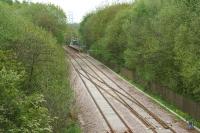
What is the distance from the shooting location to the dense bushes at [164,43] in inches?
1227

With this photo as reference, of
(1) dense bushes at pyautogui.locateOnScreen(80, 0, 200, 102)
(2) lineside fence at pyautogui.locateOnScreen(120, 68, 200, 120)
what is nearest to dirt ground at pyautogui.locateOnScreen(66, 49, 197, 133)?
(2) lineside fence at pyautogui.locateOnScreen(120, 68, 200, 120)

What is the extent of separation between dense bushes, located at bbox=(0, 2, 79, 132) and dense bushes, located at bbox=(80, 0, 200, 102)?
29.4ft

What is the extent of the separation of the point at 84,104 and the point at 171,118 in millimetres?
7656

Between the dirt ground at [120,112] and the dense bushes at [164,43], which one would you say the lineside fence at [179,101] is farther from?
the dirt ground at [120,112]

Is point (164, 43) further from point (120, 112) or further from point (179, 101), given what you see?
point (120, 112)

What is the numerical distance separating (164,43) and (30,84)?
16.9 metres

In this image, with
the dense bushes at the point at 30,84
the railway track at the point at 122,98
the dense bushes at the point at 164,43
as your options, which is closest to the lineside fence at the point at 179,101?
A: the dense bushes at the point at 164,43

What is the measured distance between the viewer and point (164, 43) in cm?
3800

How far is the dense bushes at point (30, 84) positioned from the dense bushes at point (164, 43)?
29.4 feet

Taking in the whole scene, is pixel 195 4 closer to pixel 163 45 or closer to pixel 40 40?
pixel 163 45

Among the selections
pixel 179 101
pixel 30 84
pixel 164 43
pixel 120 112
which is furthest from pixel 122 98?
pixel 30 84

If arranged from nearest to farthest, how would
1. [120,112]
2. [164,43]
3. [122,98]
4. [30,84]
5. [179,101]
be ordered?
[30,84], [120,112], [179,101], [164,43], [122,98]

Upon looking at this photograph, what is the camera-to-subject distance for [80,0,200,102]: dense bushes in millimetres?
31156

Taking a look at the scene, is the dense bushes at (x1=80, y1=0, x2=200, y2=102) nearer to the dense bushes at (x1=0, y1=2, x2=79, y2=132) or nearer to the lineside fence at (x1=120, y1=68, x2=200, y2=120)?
the lineside fence at (x1=120, y1=68, x2=200, y2=120)
